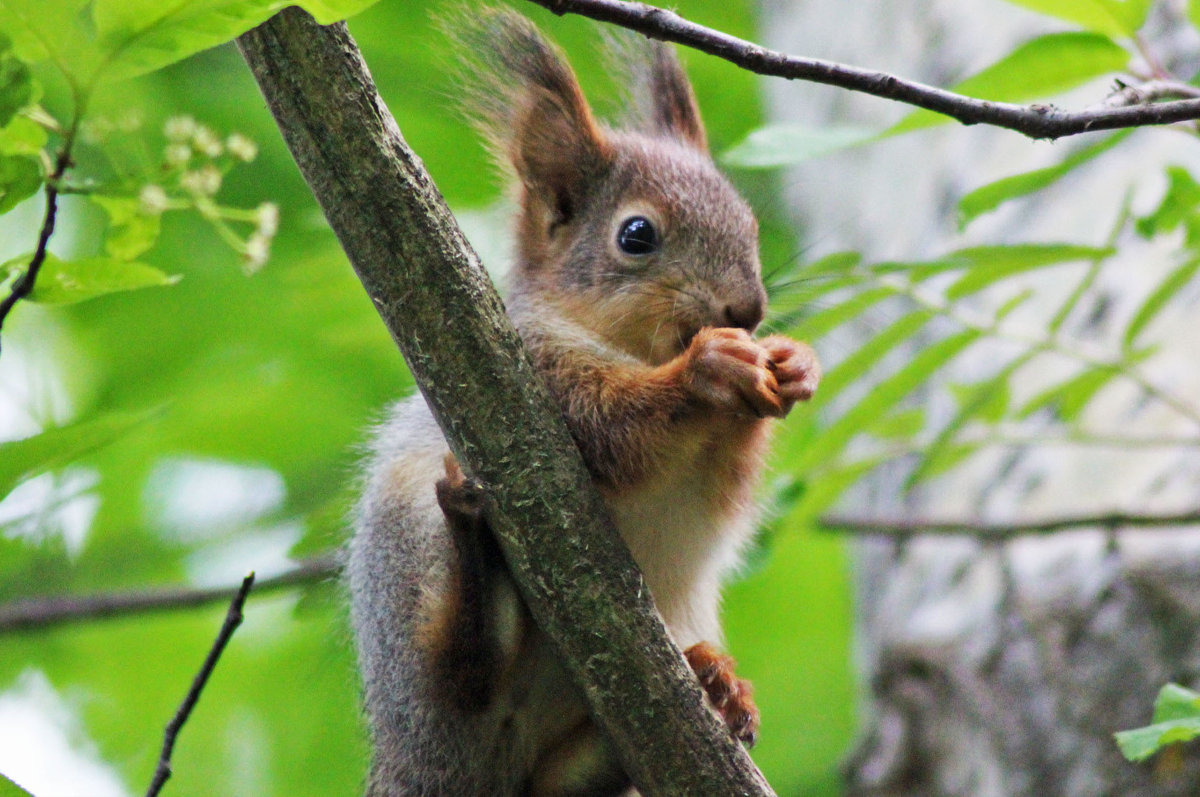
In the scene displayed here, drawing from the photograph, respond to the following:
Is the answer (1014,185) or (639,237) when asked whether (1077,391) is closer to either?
(1014,185)

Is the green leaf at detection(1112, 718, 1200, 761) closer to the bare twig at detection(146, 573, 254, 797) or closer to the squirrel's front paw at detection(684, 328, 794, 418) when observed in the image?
the squirrel's front paw at detection(684, 328, 794, 418)

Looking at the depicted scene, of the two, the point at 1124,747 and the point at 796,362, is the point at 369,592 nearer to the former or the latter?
the point at 796,362

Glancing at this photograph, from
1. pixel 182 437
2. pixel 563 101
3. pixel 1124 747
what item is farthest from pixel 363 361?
pixel 1124 747

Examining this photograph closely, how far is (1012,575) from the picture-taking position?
402cm

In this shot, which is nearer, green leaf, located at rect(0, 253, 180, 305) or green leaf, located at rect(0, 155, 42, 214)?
green leaf, located at rect(0, 155, 42, 214)

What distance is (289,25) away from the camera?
191 centimetres

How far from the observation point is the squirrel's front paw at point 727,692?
2707 millimetres

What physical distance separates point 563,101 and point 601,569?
65.5 inches

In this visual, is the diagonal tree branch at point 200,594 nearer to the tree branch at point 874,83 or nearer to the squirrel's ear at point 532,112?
the squirrel's ear at point 532,112

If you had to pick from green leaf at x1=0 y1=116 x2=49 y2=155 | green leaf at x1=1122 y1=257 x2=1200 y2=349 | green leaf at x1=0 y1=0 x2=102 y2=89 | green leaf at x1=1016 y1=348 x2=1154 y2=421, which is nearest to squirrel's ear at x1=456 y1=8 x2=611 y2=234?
green leaf at x1=1016 y1=348 x2=1154 y2=421

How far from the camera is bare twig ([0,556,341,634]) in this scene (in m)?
4.18

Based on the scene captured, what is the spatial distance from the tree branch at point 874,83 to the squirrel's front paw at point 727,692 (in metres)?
1.34

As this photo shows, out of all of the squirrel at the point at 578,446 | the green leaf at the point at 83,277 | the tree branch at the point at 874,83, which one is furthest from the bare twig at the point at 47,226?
the squirrel at the point at 578,446

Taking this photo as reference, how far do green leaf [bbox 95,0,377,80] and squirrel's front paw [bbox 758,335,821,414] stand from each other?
127 cm
